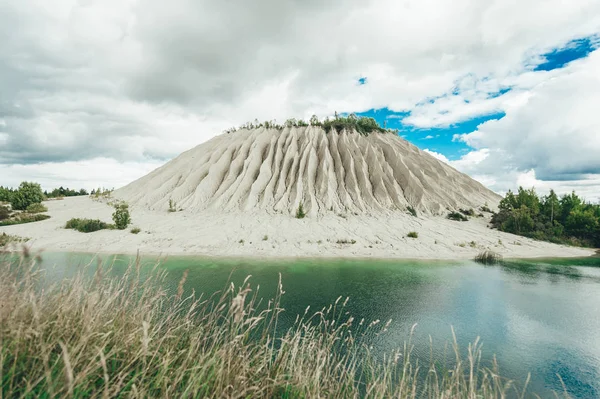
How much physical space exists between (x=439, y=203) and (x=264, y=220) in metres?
20.8

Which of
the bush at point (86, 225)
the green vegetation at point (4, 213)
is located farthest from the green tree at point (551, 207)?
the green vegetation at point (4, 213)

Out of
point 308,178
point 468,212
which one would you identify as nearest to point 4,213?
point 308,178

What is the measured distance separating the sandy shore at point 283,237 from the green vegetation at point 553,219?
6.02ft

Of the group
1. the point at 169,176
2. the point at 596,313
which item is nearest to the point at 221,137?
the point at 169,176

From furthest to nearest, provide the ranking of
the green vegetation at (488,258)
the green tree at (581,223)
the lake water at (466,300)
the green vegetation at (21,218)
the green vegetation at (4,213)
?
the green tree at (581,223), the green vegetation at (4,213), the green vegetation at (21,218), the green vegetation at (488,258), the lake water at (466,300)

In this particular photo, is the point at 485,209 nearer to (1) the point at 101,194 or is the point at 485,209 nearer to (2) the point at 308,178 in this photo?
(2) the point at 308,178

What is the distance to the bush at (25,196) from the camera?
108 feet

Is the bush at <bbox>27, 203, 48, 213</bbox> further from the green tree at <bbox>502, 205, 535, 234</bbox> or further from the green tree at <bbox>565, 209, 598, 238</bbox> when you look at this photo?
the green tree at <bbox>565, 209, 598, 238</bbox>

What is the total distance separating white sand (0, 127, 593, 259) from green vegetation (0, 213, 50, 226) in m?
1.50

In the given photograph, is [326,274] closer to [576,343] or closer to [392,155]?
[576,343]

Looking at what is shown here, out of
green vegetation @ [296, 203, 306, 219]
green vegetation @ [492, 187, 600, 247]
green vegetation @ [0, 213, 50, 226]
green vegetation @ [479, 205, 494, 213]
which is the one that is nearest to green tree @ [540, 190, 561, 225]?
green vegetation @ [492, 187, 600, 247]

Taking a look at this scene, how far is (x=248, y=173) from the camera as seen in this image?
127 feet

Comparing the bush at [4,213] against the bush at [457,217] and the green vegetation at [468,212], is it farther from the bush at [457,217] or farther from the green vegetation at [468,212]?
the green vegetation at [468,212]

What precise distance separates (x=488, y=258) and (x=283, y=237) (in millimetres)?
16109
